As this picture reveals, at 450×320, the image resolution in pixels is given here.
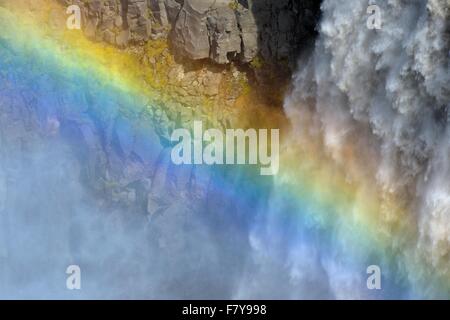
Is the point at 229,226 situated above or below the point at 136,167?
below

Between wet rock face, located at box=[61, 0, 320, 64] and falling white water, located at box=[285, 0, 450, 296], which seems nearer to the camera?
falling white water, located at box=[285, 0, 450, 296]

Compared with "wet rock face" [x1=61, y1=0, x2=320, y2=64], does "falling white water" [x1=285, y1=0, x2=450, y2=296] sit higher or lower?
lower

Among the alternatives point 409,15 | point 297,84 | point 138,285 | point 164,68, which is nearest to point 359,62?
point 409,15

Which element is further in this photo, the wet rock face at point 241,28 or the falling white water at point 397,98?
the wet rock face at point 241,28

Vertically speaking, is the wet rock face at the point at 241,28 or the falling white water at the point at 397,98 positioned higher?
the wet rock face at the point at 241,28

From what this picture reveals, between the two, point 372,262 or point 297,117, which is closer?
point 372,262

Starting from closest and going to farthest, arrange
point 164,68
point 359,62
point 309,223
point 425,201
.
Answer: point 425,201 < point 359,62 < point 309,223 < point 164,68

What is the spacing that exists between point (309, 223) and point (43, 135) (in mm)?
12671

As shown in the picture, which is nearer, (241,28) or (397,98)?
(397,98)

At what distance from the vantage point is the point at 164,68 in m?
29.4

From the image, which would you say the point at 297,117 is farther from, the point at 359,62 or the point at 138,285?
the point at 138,285

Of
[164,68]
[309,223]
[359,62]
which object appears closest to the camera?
[359,62]

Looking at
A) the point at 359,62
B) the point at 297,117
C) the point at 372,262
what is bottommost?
the point at 372,262

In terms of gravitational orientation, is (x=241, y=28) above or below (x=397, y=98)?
above
